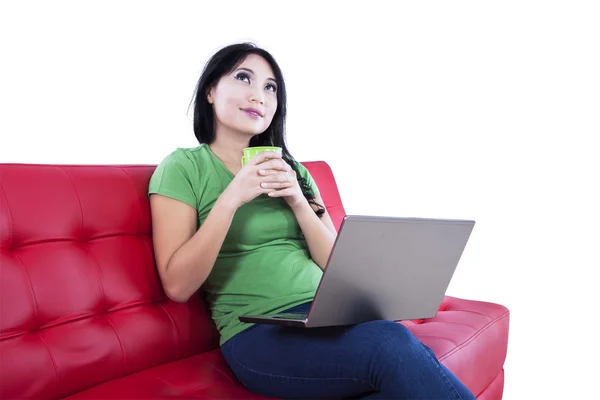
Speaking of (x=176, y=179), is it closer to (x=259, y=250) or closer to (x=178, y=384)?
(x=259, y=250)

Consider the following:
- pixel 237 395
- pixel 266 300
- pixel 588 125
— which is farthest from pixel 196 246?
pixel 588 125

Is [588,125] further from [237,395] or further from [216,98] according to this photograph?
[237,395]

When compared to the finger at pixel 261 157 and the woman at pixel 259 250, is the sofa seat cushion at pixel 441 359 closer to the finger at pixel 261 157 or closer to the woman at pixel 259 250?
the woman at pixel 259 250

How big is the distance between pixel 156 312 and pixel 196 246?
0.29 metres

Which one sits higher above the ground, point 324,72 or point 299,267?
point 324,72

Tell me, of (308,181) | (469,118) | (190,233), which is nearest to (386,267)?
(190,233)

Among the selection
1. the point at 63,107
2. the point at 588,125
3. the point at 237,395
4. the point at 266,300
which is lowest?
the point at 237,395

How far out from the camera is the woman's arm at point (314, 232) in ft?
5.81

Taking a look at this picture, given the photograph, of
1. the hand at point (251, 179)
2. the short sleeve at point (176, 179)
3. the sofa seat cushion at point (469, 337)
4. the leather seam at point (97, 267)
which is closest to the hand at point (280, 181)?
the hand at point (251, 179)

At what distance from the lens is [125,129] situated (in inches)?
93.4

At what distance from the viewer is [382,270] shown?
1.45 metres

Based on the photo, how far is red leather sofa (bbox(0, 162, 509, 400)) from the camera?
1455 millimetres

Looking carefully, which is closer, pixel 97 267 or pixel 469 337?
pixel 97 267

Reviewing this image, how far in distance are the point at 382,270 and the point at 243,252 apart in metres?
0.45
